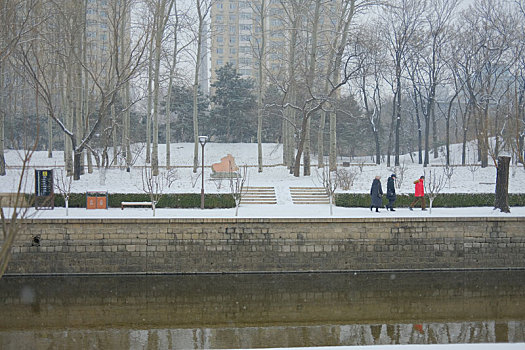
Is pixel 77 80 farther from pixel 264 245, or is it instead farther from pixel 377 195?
pixel 377 195

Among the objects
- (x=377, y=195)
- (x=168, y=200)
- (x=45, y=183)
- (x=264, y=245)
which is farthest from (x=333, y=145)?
(x=45, y=183)

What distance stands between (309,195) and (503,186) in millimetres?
7212

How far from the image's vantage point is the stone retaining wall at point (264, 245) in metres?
15.7

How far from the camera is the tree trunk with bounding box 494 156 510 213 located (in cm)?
1767

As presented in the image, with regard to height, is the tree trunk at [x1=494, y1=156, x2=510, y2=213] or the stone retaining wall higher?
the tree trunk at [x1=494, y1=156, x2=510, y2=213]

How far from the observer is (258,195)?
69.6 feet

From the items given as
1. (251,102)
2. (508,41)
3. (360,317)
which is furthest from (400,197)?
(251,102)

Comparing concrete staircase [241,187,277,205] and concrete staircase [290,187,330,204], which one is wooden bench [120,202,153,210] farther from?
concrete staircase [290,187,330,204]

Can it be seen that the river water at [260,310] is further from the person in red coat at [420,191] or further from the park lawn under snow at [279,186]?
the person in red coat at [420,191]

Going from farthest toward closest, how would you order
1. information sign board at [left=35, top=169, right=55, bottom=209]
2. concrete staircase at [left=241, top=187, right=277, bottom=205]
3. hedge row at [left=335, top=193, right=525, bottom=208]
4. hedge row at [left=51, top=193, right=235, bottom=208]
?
concrete staircase at [left=241, top=187, right=277, bottom=205] → hedge row at [left=335, top=193, right=525, bottom=208] → hedge row at [left=51, top=193, right=235, bottom=208] → information sign board at [left=35, top=169, right=55, bottom=209]

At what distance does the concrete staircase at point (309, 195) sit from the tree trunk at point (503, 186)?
607cm

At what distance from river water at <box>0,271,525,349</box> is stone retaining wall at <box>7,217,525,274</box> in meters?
0.42

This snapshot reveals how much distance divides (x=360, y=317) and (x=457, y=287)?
4110 millimetres

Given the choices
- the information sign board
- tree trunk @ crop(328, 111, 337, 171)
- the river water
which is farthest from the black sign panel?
tree trunk @ crop(328, 111, 337, 171)
